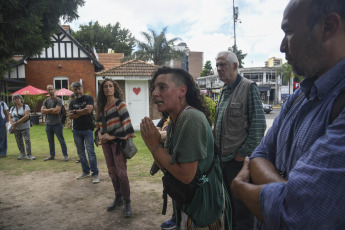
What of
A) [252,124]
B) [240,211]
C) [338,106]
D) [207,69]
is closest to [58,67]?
Result: [252,124]

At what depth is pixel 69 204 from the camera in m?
4.55

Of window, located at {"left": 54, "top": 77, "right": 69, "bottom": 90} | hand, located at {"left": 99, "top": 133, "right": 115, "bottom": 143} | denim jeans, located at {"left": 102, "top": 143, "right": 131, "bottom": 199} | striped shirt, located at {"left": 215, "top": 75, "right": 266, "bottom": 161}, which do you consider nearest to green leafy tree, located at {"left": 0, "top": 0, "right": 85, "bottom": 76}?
hand, located at {"left": 99, "top": 133, "right": 115, "bottom": 143}

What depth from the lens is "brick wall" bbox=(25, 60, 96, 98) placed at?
2023 centimetres

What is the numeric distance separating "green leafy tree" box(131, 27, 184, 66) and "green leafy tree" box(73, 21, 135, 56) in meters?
8.29

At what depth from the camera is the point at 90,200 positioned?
15.4 feet

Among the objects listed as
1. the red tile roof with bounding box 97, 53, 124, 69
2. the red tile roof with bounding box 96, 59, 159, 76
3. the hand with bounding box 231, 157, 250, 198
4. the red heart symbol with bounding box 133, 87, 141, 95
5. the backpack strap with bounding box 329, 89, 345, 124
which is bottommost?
the hand with bounding box 231, 157, 250, 198

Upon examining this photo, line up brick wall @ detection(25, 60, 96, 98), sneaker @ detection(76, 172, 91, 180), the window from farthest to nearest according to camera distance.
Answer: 1. the window
2. brick wall @ detection(25, 60, 96, 98)
3. sneaker @ detection(76, 172, 91, 180)

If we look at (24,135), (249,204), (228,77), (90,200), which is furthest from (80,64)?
(249,204)

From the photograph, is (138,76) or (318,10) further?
(138,76)

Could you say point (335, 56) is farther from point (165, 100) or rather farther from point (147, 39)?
point (147, 39)

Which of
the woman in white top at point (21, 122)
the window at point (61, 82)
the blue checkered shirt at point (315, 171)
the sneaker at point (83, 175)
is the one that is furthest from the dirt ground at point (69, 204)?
the window at point (61, 82)

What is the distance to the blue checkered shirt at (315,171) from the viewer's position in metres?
0.82

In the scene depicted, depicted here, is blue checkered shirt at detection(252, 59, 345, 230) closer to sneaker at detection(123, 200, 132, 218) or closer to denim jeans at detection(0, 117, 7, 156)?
sneaker at detection(123, 200, 132, 218)

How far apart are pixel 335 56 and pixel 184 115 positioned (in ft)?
3.49
